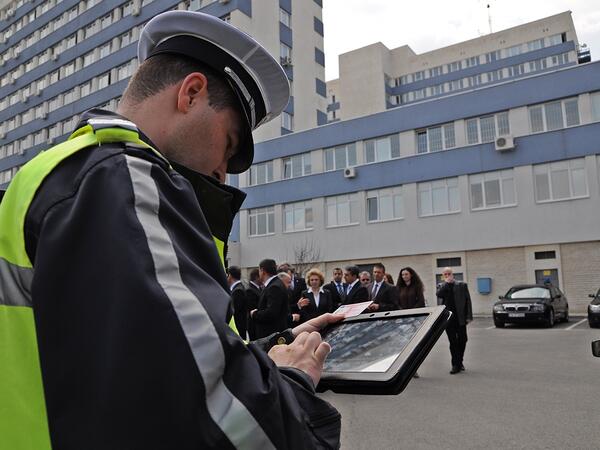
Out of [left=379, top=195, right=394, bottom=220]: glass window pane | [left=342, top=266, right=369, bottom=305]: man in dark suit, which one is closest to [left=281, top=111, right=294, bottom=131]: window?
→ [left=379, top=195, right=394, bottom=220]: glass window pane

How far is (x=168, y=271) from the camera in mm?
812

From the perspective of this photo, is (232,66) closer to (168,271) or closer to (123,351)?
(168,271)

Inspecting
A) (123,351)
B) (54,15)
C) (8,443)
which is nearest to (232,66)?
(123,351)

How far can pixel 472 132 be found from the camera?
26500 millimetres

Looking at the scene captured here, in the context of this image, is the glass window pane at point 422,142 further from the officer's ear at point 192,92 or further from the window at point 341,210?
the officer's ear at point 192,92

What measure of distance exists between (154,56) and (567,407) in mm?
6308

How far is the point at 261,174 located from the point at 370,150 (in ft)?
24.6

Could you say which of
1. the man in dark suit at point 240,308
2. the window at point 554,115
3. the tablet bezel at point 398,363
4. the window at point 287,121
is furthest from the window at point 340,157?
the tablet bezel at point 398,363

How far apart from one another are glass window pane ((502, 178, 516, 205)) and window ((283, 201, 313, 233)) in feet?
35.1

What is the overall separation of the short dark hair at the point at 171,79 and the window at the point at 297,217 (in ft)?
96.8

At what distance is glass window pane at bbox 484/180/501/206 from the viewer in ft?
83.3

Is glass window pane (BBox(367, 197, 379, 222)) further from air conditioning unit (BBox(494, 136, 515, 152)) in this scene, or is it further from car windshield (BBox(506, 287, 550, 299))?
car windshield (BBox(506, 287, 550, 299))

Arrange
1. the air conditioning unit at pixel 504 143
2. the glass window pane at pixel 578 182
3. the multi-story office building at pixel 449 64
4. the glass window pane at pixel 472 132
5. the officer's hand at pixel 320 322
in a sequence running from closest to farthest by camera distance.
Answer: the officer's hand at pixel 320 322
the glass window pane at pixel 578 182
the air conditioning unit at pixel 504 143
the glass window pane at pixel 472 132
the multi-story office building at pixel 449 64

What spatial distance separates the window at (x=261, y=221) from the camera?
32.8 meters
